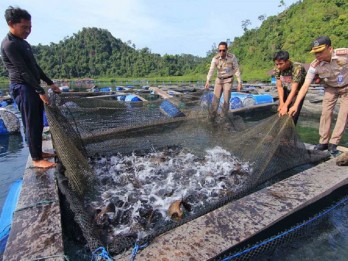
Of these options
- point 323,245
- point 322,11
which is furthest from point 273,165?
point 322,11

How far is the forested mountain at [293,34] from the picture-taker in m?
33.7

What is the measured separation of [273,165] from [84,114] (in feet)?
11.1

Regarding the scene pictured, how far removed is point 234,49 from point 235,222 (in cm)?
5381

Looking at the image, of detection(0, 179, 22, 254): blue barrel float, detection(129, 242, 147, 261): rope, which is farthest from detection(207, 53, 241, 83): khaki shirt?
detection(129, 242, 147, 261): rope

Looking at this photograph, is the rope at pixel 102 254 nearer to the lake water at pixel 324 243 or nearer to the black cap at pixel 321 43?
the lake water at pixel 324 243

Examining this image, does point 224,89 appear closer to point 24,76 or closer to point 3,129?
point 24,76

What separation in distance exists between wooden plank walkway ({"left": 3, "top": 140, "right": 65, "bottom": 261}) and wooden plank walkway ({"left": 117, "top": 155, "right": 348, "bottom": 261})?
614 millimetres

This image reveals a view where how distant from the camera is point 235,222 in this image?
7.72 ft

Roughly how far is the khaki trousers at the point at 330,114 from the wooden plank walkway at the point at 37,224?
4.47 m

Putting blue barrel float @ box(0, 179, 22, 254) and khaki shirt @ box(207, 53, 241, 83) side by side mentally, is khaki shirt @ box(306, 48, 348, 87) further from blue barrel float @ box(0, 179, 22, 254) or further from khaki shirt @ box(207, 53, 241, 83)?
blue barrel float @ box(0, 179, 22, 254)

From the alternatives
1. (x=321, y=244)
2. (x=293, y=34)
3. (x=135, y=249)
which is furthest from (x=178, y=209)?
(x=293, y=34)

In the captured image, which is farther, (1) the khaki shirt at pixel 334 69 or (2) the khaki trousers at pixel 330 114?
(2) the khaki trousers at pixel 330 114

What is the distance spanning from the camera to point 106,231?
8.91ft

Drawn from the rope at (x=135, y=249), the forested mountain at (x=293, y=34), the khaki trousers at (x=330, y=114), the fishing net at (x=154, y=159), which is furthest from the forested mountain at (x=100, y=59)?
the rope at (x=135, y=249)
